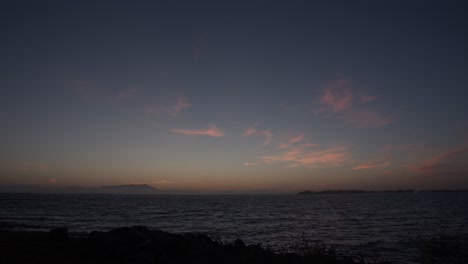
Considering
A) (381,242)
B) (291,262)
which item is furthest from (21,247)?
(381,242)

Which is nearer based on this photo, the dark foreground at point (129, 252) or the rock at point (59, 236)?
the dark foreground at point (129, 252)

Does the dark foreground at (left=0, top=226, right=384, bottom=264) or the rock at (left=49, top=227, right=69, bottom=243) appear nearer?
the dark foreground at (left=0, top=226, right=384, bottom=264)

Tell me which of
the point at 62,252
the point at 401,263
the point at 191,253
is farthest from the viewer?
the point at 401,263

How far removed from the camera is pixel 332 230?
3300 cm

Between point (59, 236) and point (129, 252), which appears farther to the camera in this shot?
point (59, 236)

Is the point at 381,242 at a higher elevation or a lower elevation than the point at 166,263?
lower

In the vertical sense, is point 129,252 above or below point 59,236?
below

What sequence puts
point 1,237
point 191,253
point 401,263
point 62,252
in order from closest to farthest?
1. point 191,253
2. point 62,252
3. point 1,237
4. point 401,263

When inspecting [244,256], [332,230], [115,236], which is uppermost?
[115,236]

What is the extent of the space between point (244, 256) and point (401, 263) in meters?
11.2

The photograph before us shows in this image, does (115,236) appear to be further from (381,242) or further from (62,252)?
(381,242)

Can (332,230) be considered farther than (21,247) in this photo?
Yes

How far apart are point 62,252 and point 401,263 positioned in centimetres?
1802

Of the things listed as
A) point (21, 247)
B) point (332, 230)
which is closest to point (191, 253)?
point (21, 247)
